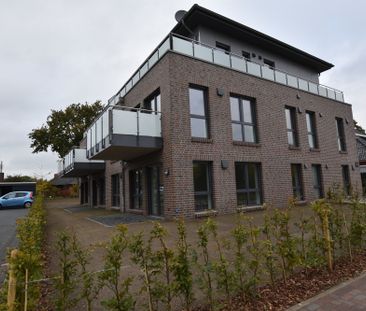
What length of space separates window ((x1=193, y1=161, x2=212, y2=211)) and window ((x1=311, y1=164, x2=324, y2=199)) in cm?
760

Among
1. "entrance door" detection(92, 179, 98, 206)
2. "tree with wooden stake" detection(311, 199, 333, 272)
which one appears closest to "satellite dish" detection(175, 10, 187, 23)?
"tree with wooden stake" detection(311, 199, 333, 272)

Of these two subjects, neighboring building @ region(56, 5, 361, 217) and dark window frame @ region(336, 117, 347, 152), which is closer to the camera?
neighboring building @ region(56, 5, 361, 217)

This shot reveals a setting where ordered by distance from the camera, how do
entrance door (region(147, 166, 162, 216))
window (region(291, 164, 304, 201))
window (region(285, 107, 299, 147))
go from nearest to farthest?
entrance door (region(147, 166, 162, 216))
window (region(291, 164, 304, 201))
window (region(285, 107, 299, 147))

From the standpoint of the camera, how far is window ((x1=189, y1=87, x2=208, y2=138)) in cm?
1192

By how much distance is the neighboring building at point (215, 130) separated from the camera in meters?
11.2

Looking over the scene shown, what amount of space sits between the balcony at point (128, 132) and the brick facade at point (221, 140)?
431 mm

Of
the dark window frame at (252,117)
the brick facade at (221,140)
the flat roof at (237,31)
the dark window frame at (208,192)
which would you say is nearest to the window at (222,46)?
the flat roof at (237,31)

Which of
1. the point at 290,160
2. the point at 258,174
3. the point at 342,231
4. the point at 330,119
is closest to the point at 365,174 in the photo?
the point at 330,119

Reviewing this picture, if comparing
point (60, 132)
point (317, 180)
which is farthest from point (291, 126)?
point (60, 132)

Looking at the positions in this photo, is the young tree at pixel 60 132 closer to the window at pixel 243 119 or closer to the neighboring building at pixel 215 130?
the neighboring building at pixel 215 130

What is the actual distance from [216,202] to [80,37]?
8607 mm

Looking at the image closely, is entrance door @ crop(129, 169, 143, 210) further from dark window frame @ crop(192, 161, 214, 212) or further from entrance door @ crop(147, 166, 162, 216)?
dark window frame @ crop(192, 161, 214, 212)

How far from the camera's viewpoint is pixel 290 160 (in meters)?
14.7

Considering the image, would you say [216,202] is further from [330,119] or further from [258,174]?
[330,119]
